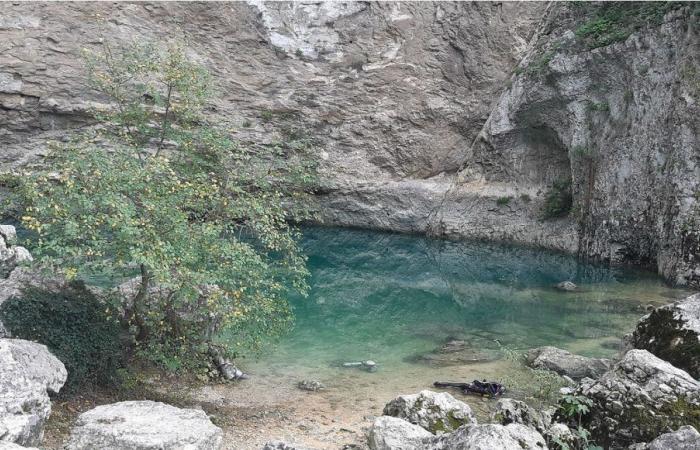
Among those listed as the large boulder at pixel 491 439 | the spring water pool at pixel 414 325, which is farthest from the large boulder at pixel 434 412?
the large boulder at pixel 491 439

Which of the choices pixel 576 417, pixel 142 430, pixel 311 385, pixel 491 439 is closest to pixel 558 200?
pixel 311 385

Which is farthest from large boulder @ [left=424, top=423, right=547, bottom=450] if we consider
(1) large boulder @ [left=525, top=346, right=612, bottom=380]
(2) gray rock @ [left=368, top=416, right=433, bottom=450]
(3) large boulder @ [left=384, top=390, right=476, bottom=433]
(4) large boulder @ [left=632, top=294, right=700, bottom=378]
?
(1) large boulder @ [left=525, top=346, right=612, bottom=380]

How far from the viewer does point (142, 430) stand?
18.7 feet

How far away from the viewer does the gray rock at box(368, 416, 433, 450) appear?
6414 mm

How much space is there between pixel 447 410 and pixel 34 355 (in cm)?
481

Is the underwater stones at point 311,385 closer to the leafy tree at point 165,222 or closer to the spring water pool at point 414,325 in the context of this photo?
the spring water pool at point 414,325

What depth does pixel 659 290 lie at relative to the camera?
18047mm

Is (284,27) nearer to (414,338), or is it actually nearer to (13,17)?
(13,17)

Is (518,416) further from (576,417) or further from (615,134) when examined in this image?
(615,134)

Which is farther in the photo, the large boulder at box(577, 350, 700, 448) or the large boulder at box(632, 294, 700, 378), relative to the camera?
the large boulder at box(632, 294, 700, 378)

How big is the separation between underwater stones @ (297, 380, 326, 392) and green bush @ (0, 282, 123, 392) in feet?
9.80

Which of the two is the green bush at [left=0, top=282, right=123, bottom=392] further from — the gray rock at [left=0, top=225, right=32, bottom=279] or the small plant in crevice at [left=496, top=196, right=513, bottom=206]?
the small plant in crevice at [left=496, top=196, right=513, bottom=206]

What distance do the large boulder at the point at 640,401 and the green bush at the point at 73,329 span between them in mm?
6102

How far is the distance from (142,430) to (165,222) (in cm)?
293
